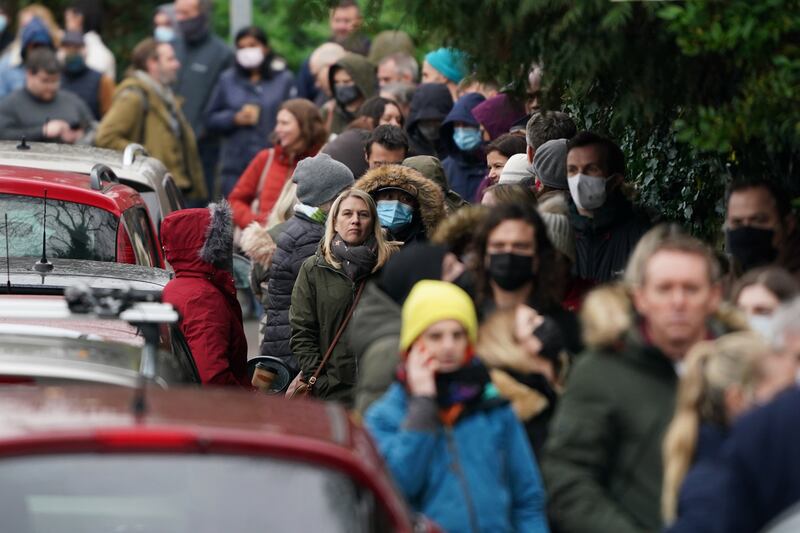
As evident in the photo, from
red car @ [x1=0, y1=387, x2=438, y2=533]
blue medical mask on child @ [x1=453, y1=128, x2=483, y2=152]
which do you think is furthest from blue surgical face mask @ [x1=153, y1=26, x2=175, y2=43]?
red car @ [x1=0, y1=387, x2=438, y2=533]

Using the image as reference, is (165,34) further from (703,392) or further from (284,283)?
(703,392)

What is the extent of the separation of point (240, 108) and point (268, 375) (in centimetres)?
1126

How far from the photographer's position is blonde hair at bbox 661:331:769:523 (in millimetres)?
5473

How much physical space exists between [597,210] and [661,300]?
3196mm

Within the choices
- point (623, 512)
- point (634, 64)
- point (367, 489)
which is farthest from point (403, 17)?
point (367, 489)

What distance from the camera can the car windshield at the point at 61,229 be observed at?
9.61 m

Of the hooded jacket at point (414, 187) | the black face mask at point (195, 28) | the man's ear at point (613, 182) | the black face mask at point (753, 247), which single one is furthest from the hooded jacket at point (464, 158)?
the black face mask at point (195, 28)

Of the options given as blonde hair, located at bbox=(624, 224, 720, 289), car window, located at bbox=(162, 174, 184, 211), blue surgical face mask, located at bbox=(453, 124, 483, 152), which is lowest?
car window, located at bbox=(162, 174, 184, 211)

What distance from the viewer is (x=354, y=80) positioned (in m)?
15.8

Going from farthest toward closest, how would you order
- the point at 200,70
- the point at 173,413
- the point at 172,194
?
the point at 200,70
the point at 172,194
the point at 173,413

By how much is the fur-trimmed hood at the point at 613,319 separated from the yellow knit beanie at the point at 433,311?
370mm

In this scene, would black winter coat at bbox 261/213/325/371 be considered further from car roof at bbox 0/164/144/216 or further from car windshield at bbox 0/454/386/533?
car windshield at bbox 0/454/386/533

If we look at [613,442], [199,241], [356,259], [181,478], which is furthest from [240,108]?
[181,478]

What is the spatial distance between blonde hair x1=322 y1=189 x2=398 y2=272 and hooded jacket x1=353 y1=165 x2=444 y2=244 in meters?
0.40
